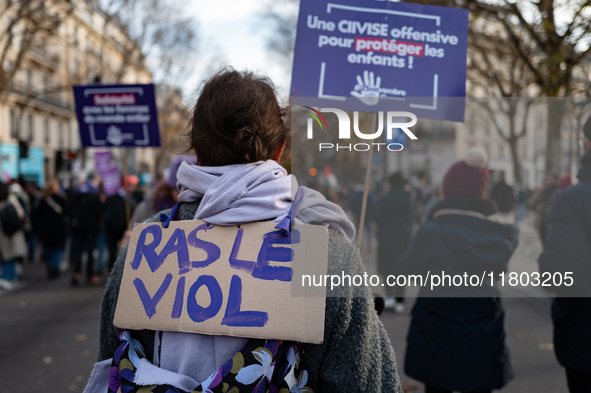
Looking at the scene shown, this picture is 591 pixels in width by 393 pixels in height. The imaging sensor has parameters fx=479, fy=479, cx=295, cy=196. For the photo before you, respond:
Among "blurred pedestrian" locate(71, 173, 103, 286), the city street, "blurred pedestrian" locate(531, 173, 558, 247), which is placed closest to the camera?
"blurred pedestrian" locate(531, 173, 558, 247)

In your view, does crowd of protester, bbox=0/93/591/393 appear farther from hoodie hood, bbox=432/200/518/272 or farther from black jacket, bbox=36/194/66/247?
black jacket, bbox=36/194/66/247

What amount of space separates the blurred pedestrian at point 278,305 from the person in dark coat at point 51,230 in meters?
8.07

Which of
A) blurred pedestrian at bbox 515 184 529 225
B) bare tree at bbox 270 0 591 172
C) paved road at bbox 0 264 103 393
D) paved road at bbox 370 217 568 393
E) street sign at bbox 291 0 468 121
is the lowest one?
paved road at bbox 0 264 103 393

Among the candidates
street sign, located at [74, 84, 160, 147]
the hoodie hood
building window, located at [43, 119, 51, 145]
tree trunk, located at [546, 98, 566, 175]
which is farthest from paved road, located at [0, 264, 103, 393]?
building window, located at [43, 119, 51, 145]

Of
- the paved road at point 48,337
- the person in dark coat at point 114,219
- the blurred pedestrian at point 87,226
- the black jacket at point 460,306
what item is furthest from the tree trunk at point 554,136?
the blurred pedestrian at point 87,226

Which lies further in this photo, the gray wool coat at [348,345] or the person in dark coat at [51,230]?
the person in dark coat at [51,230]

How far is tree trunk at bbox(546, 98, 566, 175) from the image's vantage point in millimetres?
1867

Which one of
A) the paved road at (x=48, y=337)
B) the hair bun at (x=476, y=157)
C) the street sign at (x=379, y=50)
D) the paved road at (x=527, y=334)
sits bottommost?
the paved road at (x=48, y=337)

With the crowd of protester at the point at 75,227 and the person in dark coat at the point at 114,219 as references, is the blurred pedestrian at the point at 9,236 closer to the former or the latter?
the crowd of protester at the point at 75,227

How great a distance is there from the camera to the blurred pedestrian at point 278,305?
1.26 meters

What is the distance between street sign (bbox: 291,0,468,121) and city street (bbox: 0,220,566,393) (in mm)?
812

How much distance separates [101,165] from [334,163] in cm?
578

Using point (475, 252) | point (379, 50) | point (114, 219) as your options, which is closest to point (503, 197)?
point (475, 252)

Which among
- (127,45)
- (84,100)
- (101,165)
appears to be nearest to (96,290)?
(101,165)
